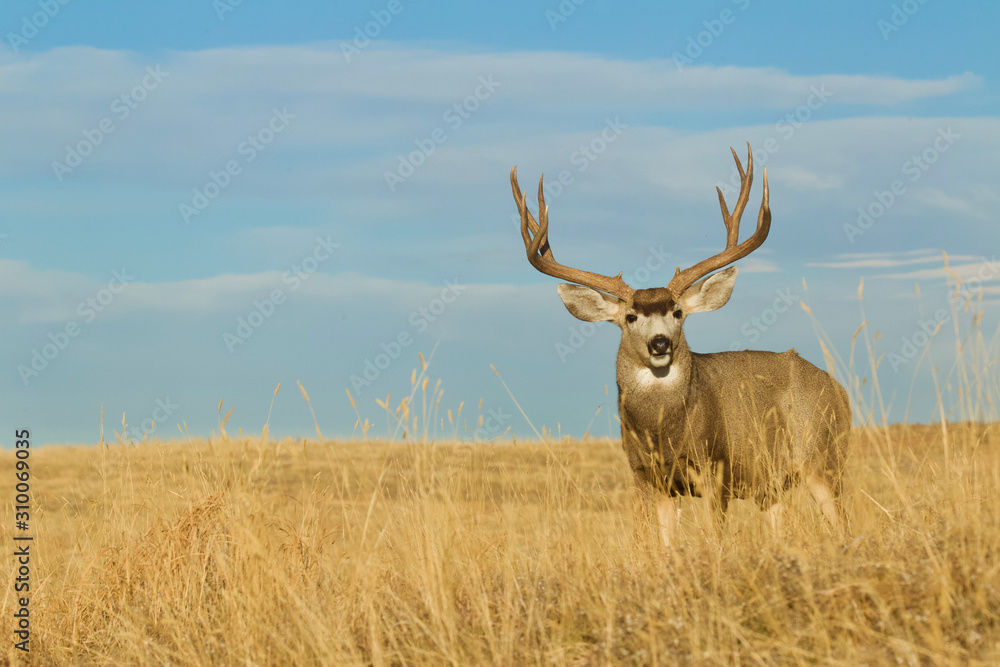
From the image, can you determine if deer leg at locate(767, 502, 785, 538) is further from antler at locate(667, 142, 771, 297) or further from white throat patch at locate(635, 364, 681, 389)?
antler at locate(667, 142, 771, 297)

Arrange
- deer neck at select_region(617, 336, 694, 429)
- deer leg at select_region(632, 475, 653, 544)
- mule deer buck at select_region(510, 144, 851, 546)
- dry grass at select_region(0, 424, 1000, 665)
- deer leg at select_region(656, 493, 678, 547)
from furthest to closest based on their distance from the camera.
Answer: deer neck at select_region(617, 336, 694, 429) → mule deer buck at select_region(510, 144, 851, 546) → deer leg at select_region(656, 493, 678, 547) → deer leg at select_region(632, 475, 653, 544) → dry grass at select_region(0, 424, 1000, 665)

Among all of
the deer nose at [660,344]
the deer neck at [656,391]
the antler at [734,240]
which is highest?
the antler at [734,240]

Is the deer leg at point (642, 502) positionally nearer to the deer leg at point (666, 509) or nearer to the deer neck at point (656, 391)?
the deer leg at point (666, 509)

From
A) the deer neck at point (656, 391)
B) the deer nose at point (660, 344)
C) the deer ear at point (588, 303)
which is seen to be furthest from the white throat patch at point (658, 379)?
the deer ear at point (588, 303)

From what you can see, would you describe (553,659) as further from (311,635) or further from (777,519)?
(777,519)

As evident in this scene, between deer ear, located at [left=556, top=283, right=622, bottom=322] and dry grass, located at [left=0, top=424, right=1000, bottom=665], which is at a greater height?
deer ear, located at [left=556, top=283, right=622, bottom=322]

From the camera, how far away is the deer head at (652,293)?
8062 millimetres

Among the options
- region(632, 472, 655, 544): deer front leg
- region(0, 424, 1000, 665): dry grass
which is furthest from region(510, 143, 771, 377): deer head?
region(0, 424, 1000, 665): dry grass

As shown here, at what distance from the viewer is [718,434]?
8.43 meters

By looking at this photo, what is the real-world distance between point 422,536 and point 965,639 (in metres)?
3.10

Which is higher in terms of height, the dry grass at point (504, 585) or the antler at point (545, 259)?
the antler at point (545, 259)

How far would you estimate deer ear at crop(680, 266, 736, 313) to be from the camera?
28.1 feet

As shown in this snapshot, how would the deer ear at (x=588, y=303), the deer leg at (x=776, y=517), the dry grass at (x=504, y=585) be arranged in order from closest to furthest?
the dry grass at (x=504, y=585)
the deer leg at (x=776, y=517)
the deer ear at (x=588, y=303)

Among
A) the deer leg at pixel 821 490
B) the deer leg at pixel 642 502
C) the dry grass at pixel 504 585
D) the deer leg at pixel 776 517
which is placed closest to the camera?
the dry grass at pixel 504 585
